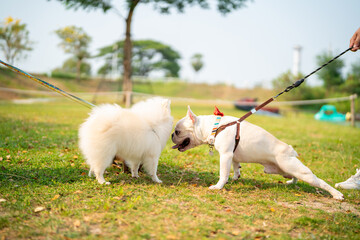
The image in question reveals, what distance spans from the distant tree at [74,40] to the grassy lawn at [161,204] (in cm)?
3879

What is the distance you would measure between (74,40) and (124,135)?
42.4 m

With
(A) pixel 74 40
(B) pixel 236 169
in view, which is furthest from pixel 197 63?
(B) pixel 236 169

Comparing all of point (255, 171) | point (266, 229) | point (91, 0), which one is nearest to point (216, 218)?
point (266, 229)

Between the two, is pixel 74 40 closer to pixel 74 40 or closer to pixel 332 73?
pixel 74 40

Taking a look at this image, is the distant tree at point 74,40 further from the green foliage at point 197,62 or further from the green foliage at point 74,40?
the green foliage at point 197,62

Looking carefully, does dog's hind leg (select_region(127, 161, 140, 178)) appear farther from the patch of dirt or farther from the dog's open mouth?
the patch of dirt

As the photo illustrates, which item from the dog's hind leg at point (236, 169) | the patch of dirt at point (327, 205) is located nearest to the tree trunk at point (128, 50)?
the dog's hind leg at point (236, 169)

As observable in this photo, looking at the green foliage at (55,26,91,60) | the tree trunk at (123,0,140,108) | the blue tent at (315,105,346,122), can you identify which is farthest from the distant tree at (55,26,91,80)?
the blue tent at (315,105,346,122)

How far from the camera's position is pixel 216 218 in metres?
3.31

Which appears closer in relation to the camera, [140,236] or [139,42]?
[140,236]

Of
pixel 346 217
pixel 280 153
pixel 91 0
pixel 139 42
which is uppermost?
pixel 139 42

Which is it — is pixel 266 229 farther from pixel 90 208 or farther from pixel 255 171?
pixel 255 171

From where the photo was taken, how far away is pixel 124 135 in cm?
404

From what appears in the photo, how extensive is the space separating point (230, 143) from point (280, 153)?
29.6 inches
